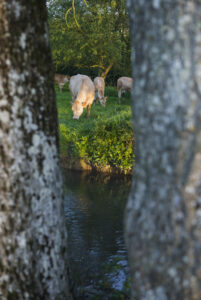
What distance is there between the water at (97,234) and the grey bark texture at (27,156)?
128 cm

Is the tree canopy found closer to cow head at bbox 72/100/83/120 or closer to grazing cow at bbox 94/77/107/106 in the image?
grazing cow at bbox 94/77/107/106

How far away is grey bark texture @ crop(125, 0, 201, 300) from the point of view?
217 cm

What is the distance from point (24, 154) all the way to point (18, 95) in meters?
0.45

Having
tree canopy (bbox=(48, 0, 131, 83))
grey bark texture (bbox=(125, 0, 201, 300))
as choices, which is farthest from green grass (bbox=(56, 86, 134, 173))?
tree canopy (bbox=(48, 0, 131, 83))

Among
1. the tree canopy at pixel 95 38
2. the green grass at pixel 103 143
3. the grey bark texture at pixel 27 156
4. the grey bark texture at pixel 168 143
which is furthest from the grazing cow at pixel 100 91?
the grey bark texture at pixel 168 143

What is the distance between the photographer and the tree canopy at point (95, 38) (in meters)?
26.4

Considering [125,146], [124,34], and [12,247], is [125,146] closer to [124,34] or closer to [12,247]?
[12,247]

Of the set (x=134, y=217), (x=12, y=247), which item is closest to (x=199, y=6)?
(x=134, y=217)

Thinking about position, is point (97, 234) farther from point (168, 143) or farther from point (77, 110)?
point (77, 110)

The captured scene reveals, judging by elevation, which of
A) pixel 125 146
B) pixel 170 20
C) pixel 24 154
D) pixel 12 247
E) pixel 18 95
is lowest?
pixel 125 146

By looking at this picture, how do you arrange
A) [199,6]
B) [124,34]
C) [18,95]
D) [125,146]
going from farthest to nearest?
[124,34], [125,146], [18,95], [199,6]

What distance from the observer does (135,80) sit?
2357 millimetres

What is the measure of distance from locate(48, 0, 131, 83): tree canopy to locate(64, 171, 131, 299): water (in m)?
16.6

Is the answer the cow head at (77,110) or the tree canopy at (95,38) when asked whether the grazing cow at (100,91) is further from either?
A: the cow head at (77,110)
